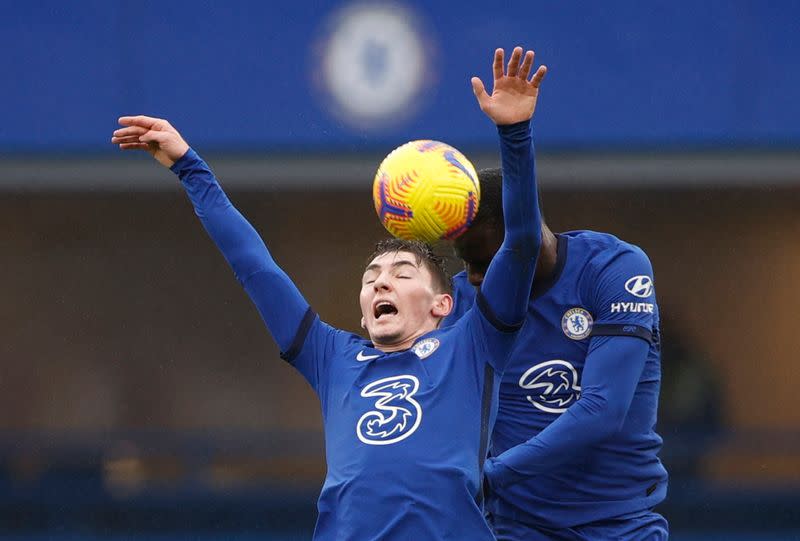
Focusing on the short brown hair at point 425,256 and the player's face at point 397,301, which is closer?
the player's face at point 397,301

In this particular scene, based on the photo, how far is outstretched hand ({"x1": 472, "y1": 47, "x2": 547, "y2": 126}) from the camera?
347 cm

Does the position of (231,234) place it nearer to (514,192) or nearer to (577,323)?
(514,192)

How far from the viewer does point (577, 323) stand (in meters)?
4.16

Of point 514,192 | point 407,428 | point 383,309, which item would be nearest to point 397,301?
point 383,309

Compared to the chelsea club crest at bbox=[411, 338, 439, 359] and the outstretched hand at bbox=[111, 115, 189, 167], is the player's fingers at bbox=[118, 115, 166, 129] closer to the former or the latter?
the outstretched hand at bbox=[111, 115, 189, 167]

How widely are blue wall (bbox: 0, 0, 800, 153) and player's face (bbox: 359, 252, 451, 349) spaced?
15.1ft

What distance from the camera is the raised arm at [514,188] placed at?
3.48 metres

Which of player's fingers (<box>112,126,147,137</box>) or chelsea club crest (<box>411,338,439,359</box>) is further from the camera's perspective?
player's fingers (<box>112,126,147,137</box>)

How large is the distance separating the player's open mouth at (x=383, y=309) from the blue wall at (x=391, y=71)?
467 cm

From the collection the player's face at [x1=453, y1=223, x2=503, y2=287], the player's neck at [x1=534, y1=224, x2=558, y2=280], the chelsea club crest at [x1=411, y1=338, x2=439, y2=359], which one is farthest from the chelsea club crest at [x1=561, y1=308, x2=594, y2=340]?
the chelsea club crest at [x1=411, y1=338, x2=439, y2=359]

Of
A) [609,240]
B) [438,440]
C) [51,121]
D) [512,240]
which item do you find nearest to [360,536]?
[438,440]

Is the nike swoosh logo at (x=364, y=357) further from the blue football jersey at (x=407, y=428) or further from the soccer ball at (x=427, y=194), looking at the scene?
the soccer ball at (x=427, y=194)

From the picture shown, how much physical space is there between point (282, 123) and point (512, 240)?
5.26m

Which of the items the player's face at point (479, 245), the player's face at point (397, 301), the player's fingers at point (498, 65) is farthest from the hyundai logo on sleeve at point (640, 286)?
the player's fingers at point (498, 65)
